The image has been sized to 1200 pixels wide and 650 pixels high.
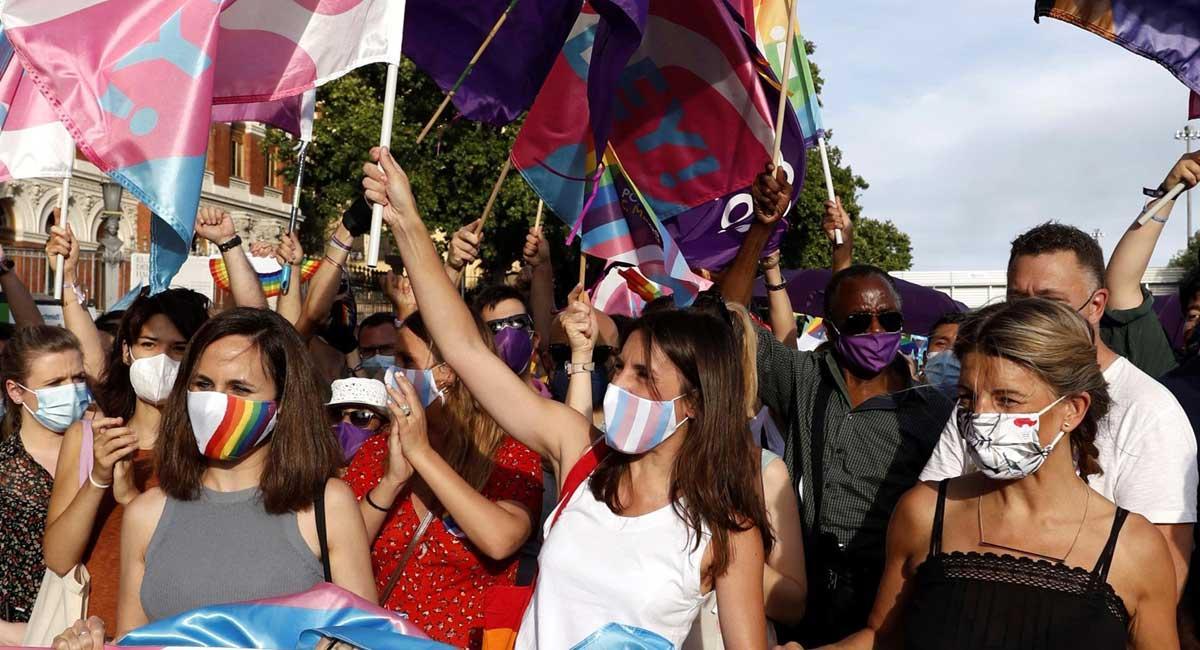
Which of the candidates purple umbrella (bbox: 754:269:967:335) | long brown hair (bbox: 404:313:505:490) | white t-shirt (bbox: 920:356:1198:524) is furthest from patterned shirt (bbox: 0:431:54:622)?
purple umbrella (bbox: 754:269:967:335)

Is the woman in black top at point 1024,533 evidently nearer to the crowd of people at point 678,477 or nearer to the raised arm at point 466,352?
the crowd of people at point 678,477

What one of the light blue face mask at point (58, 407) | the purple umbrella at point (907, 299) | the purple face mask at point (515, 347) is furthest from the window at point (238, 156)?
the light blue face mask at point (58, 407)

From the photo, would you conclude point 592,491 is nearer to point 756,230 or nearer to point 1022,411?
point 1022,411

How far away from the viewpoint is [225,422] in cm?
346

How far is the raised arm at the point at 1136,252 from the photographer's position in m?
4.30

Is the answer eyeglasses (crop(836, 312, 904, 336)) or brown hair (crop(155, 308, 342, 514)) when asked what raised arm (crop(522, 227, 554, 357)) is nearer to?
eyeglasses (crop(836, 312, 904, 336))

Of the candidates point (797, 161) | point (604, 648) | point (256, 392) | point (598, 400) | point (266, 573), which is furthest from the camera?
point (797, 161)

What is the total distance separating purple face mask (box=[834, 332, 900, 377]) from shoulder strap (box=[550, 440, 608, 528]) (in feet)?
4.59

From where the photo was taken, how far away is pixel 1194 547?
3637 mm

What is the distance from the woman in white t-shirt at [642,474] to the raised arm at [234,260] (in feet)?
5.97

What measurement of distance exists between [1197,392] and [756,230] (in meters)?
1.55

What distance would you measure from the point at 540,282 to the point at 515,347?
1544mm

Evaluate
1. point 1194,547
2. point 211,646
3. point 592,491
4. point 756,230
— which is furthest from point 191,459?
point 1194,547

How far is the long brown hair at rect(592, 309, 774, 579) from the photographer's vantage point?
10.5 feet
